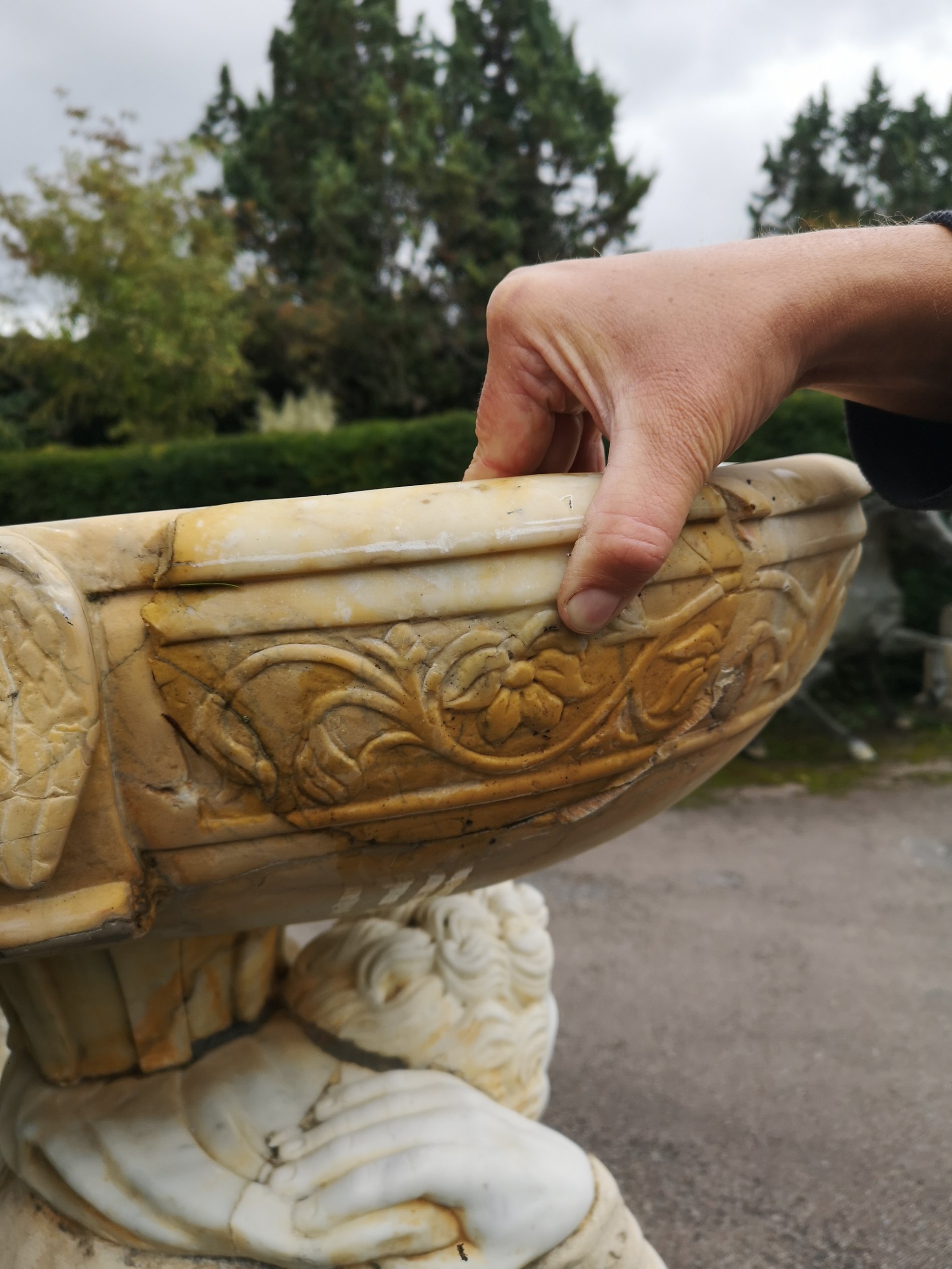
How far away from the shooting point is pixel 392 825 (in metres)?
0.88

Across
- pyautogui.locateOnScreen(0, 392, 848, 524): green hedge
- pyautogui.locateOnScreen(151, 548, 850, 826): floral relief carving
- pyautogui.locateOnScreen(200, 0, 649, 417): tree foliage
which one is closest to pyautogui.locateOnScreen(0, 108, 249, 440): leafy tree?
pyautogui.locateOnScreen(200, 0, 649, 417): tree foliage

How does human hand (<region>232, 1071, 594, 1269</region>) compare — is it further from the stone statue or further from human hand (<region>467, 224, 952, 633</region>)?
human hand (<region>467, 224, 952, 633</region>)

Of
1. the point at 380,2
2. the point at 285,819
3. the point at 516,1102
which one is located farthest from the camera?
the point at 380,2

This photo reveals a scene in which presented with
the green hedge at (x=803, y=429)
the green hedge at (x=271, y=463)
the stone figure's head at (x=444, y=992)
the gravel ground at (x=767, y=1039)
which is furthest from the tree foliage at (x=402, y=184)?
the stone figure's head at (x=444, y=992)

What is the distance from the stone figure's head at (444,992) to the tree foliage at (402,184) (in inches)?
574

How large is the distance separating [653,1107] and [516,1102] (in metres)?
1.03

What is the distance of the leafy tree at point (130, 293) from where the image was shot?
1253 centimetres

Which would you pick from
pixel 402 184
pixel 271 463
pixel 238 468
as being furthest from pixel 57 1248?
pixel 402 184

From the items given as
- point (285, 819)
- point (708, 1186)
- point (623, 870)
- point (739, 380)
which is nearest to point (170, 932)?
point (285, 819)

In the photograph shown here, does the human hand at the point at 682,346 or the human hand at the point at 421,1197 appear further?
the human hand at the point at 421,1197

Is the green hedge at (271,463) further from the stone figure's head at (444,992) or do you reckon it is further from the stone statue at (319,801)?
the stone statue at (319,801)

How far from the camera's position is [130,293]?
489 inches

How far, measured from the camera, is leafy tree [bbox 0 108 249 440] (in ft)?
41.1

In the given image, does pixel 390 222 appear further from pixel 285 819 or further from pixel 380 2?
pixel 285 819
